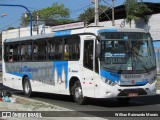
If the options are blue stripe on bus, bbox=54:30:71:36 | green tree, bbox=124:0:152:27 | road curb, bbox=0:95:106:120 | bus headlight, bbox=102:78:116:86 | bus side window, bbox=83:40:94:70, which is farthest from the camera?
green tree, bbox=124:0:152:27

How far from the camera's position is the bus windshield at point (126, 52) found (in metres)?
15.5

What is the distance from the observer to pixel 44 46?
19734 millimetres

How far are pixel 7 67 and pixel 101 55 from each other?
9.30 meters

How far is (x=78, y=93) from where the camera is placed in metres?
16.8

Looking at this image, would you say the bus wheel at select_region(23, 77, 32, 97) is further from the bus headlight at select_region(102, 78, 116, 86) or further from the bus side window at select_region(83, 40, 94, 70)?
the bus headlight at select_region(102, 78, 116, 86)

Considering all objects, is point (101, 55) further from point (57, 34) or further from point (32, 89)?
point (32, 89)

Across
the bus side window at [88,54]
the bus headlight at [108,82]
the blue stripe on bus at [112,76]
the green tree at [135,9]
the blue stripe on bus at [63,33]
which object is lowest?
the bus headlight at [108,82]

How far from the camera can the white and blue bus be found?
1546cm

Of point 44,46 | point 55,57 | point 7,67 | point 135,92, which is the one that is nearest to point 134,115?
point 135,92

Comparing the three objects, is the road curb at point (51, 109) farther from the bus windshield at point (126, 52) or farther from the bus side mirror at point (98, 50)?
the bus windshield at point (126, 52)

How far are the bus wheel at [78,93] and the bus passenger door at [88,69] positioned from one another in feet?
1.14

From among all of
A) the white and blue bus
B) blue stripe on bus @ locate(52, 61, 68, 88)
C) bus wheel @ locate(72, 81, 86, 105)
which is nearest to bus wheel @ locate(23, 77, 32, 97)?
the white and blue bus

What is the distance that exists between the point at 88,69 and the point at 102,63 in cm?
82

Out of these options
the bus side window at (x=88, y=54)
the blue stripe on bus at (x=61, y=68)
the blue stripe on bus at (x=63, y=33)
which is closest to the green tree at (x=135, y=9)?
the blue stripe on bus at (x=63, y=33)
